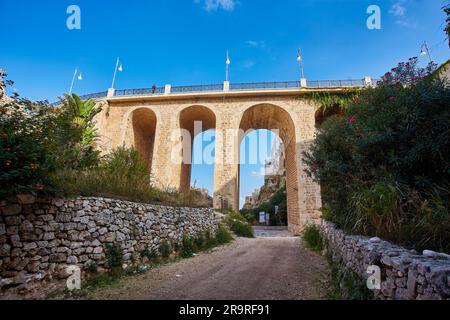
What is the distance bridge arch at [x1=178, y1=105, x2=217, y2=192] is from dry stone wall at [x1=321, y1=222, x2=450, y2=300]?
12.0 m

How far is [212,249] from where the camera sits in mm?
6598

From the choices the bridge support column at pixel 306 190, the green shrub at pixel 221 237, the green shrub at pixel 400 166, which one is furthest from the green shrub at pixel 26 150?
the bridge support column at pixel 306 190

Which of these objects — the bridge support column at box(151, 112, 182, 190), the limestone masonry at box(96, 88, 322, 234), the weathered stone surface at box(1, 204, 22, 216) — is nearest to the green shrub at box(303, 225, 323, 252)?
the limestone masonry at box(96, 88, 322, 234)

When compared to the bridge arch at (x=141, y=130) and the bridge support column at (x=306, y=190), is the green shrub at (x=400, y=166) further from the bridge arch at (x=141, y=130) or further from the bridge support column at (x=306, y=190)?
the bridge arch at (x=141, y=130)

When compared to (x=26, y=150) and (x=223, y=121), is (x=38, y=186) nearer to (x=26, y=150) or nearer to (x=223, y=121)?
(x=26, y=150)

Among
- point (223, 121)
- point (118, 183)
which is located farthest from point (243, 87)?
point (118, 183)

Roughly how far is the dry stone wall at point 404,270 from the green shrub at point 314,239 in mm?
3668

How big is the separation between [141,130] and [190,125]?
3977 mm

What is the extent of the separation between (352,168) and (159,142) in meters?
11.7

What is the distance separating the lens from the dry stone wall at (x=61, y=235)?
2.79 meters

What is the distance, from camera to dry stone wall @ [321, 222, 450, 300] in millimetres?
1506

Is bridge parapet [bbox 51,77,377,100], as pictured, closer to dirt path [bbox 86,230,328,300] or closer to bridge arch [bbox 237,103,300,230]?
bridge arch [bbox 237,103,300,230]

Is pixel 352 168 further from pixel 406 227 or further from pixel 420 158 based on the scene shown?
pixel 406 227
